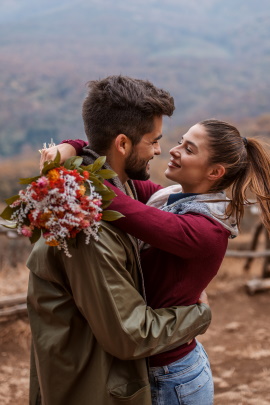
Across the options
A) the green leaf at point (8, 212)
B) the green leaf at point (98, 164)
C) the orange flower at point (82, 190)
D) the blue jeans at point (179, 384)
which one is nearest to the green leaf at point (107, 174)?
the green leaf at point (98, 164)

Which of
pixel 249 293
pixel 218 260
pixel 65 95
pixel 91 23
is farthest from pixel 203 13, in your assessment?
pixel 218 260

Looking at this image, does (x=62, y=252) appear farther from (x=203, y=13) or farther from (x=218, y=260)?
(x=203, y=13)

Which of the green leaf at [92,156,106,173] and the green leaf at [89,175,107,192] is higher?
the green leaf at [92,156,106,173]

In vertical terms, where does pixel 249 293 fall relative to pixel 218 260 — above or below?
below

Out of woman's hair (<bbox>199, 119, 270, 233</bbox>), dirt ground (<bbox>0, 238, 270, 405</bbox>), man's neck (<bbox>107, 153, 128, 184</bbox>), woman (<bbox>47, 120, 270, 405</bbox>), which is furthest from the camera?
dirt ground (<bbox>0, 238, 270, 405</bbox>)

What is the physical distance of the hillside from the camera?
17453 mm

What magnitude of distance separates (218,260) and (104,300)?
45cm

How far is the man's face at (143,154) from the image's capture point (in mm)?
1619

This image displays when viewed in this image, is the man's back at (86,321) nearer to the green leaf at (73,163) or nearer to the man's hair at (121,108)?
the green leaf at (73,163)

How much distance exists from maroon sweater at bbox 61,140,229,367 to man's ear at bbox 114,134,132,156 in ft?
0.50

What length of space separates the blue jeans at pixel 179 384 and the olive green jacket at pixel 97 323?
11cm

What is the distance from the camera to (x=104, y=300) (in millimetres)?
1362

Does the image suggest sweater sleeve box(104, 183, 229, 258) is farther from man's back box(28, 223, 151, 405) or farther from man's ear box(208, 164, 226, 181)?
man's ear box(208, 164, 226, 181)

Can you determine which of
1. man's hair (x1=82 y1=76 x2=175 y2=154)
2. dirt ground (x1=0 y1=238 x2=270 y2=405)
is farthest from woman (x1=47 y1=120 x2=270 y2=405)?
dirt ground (x1=0 y1=238 x2=270 y2=405)
